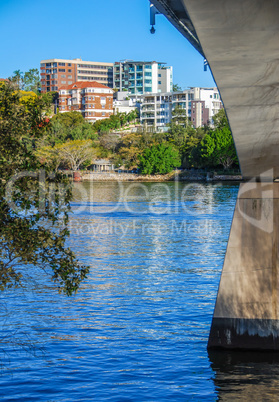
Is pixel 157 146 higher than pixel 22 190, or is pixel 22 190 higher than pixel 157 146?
pixel 157 146

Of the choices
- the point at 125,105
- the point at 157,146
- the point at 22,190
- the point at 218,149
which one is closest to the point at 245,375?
the point at 22,190

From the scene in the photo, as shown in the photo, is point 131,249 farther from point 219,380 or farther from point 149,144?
point 149,144

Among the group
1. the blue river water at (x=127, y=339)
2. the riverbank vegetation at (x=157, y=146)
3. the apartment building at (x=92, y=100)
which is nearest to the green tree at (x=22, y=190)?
the blue river water at (x=127, y=339)

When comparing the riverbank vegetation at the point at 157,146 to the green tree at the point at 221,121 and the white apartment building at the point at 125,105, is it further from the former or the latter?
the white apartment building at the point at 125,105

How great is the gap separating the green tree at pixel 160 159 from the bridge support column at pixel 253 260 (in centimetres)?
10649

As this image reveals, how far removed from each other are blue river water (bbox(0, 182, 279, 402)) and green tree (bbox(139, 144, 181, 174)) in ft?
288

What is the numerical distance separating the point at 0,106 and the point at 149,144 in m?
116

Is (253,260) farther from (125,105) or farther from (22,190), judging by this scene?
(125,105)

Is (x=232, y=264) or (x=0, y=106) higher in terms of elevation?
(x=0, y=106)

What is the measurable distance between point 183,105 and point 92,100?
26112 millimetres

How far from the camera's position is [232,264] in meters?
13.4

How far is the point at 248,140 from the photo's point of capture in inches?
425

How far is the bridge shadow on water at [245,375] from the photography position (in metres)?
12.6

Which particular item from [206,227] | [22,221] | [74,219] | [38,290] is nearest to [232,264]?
[22,221]
